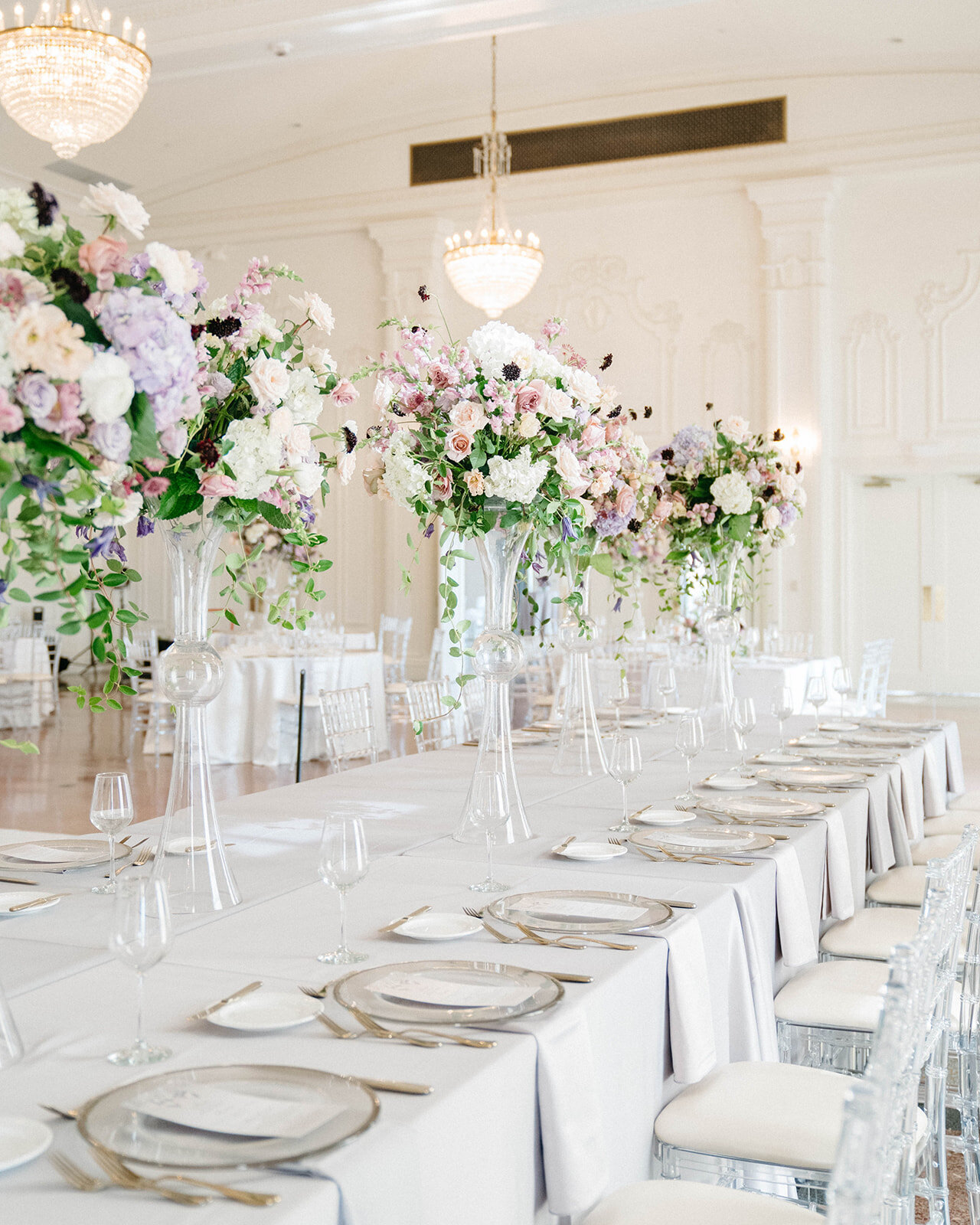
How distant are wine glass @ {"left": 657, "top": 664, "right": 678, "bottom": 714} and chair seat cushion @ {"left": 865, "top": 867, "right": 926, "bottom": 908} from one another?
0.83 m

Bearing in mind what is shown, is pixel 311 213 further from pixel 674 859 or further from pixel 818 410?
pixel 674 859

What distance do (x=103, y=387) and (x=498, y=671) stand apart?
1373 mm

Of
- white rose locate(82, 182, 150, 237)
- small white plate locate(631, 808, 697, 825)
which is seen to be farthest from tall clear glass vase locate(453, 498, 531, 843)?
white rose locate(82, 182, 150, 237)

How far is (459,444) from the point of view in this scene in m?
2.51

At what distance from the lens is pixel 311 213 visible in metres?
13.8

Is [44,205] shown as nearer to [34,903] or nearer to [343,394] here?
[343,394]

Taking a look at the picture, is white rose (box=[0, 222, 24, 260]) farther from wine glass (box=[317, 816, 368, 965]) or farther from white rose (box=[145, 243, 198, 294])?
wine glass (box=[317, 816, 368, 965])

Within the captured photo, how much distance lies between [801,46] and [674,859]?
35.3 ft

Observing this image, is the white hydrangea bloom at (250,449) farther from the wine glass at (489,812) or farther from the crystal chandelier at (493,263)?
the crystal chandelier at (493,263)

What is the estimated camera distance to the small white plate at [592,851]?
242 cm

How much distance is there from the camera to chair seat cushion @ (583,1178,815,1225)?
1.70m

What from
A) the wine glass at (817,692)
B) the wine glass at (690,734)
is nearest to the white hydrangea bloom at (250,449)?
the wine glass at (690,734)

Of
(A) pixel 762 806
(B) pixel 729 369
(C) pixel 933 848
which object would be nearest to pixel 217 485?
(A) pixel 762 806

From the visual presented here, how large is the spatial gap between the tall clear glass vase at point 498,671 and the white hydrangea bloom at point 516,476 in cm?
9
